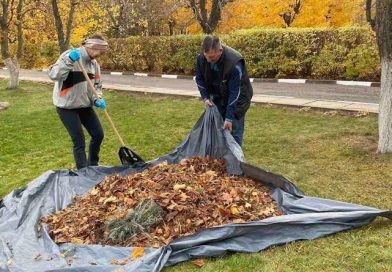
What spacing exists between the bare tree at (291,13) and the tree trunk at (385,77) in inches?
568

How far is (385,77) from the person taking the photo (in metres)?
4.95

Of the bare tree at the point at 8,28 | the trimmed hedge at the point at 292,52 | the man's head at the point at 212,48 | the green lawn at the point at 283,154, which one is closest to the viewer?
the green lawn at the point at 283,154

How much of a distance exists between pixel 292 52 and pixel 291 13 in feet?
24.7

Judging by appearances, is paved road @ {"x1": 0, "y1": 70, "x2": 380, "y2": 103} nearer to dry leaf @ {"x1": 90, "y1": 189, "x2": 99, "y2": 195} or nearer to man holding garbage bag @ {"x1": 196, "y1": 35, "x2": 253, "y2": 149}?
man holding garbage bag @ {"x1": 196, "y1": 35, "x2": 253, "y2": 149}

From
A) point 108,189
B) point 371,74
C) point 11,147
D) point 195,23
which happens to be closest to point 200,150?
point 108,189

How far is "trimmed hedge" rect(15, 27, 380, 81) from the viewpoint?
421 inches

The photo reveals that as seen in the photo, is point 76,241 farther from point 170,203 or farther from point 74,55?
point 74,55

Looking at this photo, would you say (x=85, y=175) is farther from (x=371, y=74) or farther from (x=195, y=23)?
(x=195, y=23)

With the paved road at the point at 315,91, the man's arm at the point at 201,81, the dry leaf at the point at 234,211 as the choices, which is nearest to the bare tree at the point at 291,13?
the paved road at the point at 315,91

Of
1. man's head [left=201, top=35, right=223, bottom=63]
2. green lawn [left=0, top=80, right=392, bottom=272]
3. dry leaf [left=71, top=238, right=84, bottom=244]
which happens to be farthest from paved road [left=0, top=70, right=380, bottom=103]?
dry leaf [left=71, top=238, right=84, bottom=244]

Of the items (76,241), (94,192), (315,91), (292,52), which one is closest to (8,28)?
(292,52)

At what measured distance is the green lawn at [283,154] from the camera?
9.53 ft

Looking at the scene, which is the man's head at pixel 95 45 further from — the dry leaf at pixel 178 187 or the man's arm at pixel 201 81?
the dry leaf at pixel 178 187

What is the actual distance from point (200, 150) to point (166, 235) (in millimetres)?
1527
